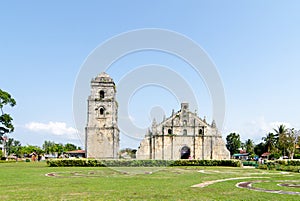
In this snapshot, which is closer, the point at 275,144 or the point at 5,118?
the point at 5,118

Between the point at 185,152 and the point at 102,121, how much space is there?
1729 cm

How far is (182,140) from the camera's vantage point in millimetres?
57250

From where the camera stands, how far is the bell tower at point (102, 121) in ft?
158

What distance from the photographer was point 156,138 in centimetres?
5722

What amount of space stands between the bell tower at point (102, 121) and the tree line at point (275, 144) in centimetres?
3171

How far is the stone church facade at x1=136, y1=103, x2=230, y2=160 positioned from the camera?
56.6 m

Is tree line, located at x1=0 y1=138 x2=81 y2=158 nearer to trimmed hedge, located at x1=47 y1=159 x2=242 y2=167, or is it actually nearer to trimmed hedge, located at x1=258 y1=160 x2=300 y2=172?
trimmed hedge, located at x1=47 y1=159 x2=242 y2=167

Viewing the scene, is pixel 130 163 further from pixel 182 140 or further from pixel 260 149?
pixel 260 149

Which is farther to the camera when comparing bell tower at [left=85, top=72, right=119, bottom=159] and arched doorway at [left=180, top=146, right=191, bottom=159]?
arched doorway at [left=180, top=146, right=191, bottom=159]

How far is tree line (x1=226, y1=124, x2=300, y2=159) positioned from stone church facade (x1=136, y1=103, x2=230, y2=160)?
12.0 m

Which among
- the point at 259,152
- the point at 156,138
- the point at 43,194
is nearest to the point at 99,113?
the point at 156,138

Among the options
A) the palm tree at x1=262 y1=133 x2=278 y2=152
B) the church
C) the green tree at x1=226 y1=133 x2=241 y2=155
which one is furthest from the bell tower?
the green tree at x1=226 y1=133 x2=241 y2=155

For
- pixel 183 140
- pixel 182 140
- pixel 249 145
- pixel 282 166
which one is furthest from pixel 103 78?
pixel 249 145

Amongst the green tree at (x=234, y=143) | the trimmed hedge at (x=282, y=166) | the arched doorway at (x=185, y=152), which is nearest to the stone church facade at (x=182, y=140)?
the arched doorway at (x=185, y=152)
